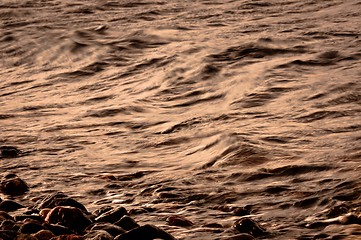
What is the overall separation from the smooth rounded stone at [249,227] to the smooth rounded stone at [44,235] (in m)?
0.93

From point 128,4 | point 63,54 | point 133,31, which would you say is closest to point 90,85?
point 63,54

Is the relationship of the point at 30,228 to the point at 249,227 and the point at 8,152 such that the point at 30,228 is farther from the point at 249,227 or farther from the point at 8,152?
the point at 8,152

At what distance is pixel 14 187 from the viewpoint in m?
5.56

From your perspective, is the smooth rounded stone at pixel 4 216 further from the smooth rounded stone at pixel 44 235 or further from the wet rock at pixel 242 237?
the wet rock at pixel 242 237

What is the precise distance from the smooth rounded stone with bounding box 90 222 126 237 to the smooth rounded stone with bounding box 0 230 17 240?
0.40 meters

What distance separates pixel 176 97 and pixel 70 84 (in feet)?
4.75

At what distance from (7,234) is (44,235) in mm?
172

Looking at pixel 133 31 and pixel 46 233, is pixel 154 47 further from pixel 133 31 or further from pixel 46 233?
pixel 46 233

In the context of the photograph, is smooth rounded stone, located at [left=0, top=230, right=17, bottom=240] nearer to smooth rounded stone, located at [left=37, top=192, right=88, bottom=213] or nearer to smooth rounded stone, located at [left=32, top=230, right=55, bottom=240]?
smooth rounded stone, located at [left=32, top=230, right=55, bottom=240]

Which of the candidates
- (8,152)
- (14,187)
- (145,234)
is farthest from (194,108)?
(145,234)

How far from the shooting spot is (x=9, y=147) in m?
6.63

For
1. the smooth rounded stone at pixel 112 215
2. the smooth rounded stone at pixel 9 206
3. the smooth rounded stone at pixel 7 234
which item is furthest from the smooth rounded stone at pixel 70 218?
the smooth rounded stone at pixel 9 206

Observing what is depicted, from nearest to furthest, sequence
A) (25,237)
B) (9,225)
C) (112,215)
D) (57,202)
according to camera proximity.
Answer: (25,237), (9,225), (112,215), (57,202)

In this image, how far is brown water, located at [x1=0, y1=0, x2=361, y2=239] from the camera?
5.25 m
